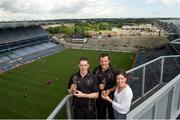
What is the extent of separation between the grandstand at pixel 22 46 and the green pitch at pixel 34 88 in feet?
11.9

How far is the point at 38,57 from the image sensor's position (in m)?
56.4

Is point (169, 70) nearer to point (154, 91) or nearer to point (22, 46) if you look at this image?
point (154, 91)

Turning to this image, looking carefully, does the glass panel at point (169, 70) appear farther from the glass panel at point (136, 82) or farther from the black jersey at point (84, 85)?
the black jersey at point (84, 85)

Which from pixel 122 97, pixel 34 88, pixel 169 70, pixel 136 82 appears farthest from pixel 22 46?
pixel 122 97

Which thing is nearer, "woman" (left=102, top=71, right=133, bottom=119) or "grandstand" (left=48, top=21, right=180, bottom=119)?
"grandstand" (left=48, top=21, right=180, bottom=119)

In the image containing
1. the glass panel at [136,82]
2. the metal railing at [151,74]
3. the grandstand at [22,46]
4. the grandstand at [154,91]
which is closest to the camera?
the grandstand at [154,91]

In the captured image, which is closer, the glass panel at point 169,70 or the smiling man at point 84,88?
the smiling man at point 84,88

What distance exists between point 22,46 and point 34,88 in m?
31.4

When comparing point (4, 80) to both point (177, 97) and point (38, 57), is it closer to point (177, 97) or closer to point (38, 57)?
point (38, 57)

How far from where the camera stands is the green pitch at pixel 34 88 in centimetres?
2492

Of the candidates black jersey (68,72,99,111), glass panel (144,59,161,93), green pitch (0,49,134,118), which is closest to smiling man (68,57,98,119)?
black jersey (68,72,99,111)

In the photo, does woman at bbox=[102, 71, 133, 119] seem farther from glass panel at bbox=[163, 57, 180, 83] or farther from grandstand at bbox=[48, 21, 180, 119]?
glass panel at bbox=[163, 57, 180, 83]

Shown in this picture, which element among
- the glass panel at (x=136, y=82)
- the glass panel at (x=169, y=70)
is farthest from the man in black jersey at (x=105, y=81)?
the glass panel at (x=169, y=70)

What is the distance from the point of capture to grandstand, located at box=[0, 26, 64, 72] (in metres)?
50.9
